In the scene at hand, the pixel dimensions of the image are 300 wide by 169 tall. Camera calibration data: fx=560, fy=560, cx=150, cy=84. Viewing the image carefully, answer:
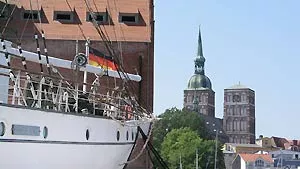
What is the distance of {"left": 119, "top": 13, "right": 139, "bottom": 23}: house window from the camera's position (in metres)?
41.0

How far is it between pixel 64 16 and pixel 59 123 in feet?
98.0

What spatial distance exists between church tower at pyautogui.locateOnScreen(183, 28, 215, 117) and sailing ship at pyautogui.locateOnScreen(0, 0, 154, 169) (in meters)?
130

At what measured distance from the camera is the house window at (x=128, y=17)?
4103 cm

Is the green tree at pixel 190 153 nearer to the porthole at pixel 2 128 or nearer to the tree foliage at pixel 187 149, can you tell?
the tree foliage at pixel 187 149

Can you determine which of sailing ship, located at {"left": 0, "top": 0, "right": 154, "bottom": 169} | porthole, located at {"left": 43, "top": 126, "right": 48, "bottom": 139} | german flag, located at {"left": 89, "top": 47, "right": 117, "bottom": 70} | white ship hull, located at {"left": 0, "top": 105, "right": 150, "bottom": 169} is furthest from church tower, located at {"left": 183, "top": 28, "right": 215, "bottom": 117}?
porthole, located at {"left": 43, "top": 126, "right": 48, "bottom": 139}

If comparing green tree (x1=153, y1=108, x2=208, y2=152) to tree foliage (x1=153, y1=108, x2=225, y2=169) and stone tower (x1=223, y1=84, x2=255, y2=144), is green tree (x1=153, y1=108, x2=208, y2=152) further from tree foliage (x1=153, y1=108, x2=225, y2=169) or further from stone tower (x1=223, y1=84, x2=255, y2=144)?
stone tower (x1=223, y1=84, x2=255, y2=144)

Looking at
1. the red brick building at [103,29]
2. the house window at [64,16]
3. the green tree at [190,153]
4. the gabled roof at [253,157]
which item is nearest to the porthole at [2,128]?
the red brick building at [103,29]

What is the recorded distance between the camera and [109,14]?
40.2m

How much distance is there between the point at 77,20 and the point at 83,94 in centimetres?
2652

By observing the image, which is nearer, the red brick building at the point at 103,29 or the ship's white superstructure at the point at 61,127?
the ship's white superstructure at the point at 61,127

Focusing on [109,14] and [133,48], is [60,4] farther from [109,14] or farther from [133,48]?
[133,48]

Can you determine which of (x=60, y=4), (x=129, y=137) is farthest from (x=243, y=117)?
(x=129, y=137)

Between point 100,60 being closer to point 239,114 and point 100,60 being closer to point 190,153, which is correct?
point 190,153

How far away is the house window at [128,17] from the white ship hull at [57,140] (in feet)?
83.1
